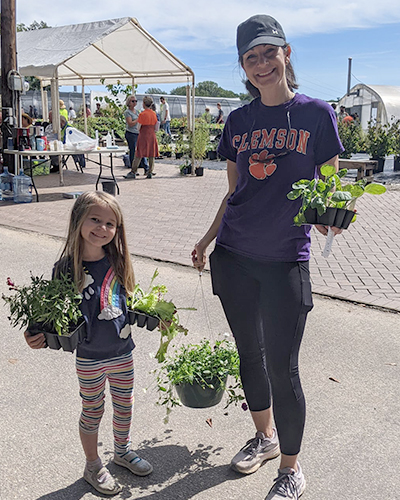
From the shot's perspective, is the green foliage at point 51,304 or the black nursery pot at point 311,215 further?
the green foliage at point 51,304

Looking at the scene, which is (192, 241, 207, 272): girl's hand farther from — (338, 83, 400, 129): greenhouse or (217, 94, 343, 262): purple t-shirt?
(338, 83, 400, 129): greenhouse

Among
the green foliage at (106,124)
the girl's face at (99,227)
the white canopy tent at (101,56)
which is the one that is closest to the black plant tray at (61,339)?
the girl's face at (99,227)

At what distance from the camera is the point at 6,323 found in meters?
4.68

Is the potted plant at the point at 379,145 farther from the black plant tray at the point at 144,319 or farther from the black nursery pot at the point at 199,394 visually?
the black plant tray at the point at 144,319

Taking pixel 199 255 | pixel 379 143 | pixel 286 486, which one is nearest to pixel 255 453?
pixel 286 486

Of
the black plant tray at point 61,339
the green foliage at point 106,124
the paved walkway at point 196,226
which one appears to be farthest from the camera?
the green foliage at point 106,124

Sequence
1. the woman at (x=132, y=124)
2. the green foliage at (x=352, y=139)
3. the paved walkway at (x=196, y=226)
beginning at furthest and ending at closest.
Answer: the green foliage at (x=352, y=139)
the woman at (x=132, y=124)
the paved walkway at (x=196, y=226)

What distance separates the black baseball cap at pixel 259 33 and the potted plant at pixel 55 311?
47.2 inches

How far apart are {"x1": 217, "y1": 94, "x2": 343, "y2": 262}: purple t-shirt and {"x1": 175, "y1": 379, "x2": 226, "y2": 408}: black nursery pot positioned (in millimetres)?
754

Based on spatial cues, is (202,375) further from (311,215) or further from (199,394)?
(311,215)

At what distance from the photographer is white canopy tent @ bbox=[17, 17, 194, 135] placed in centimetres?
1395

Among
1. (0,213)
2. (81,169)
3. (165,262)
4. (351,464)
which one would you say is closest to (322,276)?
(165,262)

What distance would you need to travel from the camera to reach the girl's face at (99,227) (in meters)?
2.48

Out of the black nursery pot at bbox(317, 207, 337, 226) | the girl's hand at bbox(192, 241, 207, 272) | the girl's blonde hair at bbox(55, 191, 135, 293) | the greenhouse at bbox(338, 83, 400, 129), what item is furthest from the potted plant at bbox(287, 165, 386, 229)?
the greenhouse at bbox(338, 83, 400, 129)
